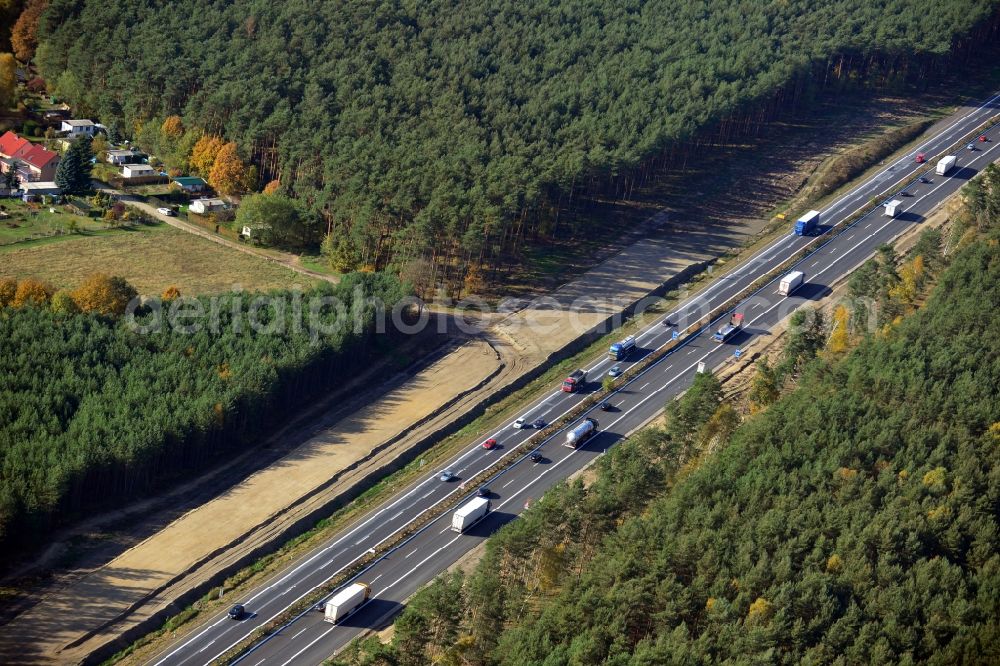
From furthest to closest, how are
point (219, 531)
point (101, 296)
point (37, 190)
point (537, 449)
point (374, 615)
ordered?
point (37, 190), point (101, 296), point (537, 449), point (219, 531), point (374, 615)

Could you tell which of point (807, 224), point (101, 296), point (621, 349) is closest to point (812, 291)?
point (807, 224)

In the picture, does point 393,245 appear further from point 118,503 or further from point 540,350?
point 118,503

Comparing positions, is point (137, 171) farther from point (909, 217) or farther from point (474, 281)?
point (909, 217)

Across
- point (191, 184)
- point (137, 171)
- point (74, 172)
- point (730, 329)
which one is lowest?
point (730, 329)

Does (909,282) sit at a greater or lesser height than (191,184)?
lesser

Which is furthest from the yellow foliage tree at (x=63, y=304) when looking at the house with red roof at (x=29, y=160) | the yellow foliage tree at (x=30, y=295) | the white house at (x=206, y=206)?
the house with red roof at (x=29, y=160)

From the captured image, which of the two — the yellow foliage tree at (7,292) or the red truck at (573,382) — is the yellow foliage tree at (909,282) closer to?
the red truck at (573,382)

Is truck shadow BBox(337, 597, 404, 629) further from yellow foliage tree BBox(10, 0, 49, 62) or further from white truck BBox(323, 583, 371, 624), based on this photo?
yellow foliage tree BBox(10, 0, 49, 62)

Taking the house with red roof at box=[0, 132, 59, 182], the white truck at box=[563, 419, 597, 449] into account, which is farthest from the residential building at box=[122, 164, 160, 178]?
the white truck at box=[563, 419, 597, 449]
